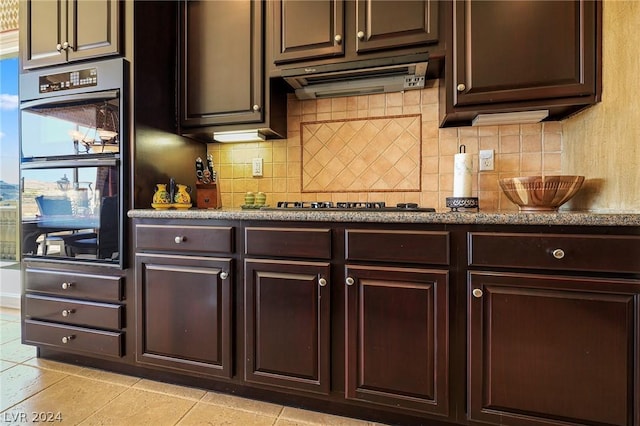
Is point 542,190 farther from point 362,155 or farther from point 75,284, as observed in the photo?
point 75,284

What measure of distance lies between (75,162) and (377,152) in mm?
1640

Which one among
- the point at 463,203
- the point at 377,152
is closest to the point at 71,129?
the point at 377,152

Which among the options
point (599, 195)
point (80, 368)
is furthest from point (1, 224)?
point (599, 195)

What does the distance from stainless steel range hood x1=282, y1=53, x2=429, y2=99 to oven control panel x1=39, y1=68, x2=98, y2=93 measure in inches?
39.4

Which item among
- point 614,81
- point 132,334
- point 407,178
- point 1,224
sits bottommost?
point 132,334

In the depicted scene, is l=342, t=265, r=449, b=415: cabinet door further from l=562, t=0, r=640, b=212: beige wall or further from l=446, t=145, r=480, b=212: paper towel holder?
l=562, t=0, r=640, b=212: beige wall

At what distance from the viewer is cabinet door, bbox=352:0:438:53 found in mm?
1471

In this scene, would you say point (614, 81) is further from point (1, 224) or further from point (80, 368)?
point (1, 224)

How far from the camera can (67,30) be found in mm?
1739

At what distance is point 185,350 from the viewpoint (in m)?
1.51

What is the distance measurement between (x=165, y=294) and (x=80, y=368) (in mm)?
795

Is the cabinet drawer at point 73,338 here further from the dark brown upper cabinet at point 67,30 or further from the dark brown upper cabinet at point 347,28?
the dark brown upper cabinet at point 347,28

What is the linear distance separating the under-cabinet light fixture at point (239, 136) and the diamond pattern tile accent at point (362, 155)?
0.92ft

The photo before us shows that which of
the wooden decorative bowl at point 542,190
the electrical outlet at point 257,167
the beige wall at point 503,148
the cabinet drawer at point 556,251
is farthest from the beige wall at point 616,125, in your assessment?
the electrical outlet at point 257,167
